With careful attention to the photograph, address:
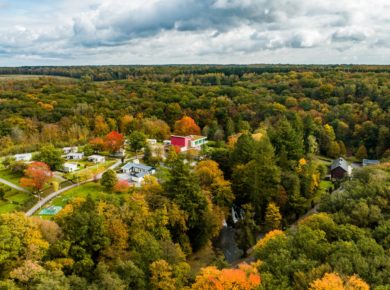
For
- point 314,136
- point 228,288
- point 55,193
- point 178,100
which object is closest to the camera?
point 228,288

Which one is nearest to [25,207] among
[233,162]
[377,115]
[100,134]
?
[233,162]

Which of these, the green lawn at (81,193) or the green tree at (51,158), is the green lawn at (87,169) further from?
the green tree at (51,158)

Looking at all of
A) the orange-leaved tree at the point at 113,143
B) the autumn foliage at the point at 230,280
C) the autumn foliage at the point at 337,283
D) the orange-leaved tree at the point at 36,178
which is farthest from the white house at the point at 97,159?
the autumn foliage at the point at 337,283

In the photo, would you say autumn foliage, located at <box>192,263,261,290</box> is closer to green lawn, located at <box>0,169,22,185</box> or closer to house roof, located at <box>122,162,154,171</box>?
house roof, located at <box>122,162,154,171</box>

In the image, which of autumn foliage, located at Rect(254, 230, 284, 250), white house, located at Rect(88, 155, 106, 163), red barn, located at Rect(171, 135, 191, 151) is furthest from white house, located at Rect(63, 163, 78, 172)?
autumn foliage, located at Rect(254, 230, 284, 250)

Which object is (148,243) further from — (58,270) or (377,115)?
(377,115)

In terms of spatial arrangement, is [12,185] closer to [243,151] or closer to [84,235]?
[84,235]
